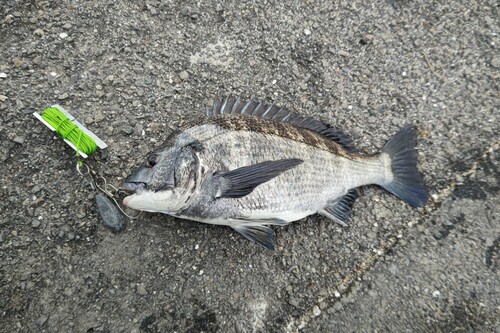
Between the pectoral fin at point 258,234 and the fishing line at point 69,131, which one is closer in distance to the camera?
the pectoral fin at point 258,234

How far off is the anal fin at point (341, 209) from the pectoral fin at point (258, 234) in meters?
0.51

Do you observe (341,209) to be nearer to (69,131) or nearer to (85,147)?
(85,147)

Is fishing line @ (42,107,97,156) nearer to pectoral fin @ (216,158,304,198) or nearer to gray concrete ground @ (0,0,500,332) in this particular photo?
gray concrete ground @ (0,0,500,332)

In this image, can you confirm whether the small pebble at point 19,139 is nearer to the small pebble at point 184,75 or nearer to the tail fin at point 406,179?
the small pebble at point 184,75

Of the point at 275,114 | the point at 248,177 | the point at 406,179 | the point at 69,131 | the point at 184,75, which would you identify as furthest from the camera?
the point at 184,75

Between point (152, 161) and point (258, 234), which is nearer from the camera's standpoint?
point (152, 161)

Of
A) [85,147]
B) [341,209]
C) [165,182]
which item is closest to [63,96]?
[85,147]

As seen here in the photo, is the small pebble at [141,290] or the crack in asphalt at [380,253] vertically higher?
the crack in asphalt at [380,253]

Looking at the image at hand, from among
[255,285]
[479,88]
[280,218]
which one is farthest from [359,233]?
[479,88]

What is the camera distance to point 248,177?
8.04ft

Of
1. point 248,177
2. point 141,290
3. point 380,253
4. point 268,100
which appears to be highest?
point 268,100

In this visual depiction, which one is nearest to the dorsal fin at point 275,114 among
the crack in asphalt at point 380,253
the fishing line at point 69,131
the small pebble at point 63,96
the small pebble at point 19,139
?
the crack in asphalt at point 380,253

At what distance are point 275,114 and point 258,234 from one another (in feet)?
3.27

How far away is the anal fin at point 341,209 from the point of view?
2941 mm
